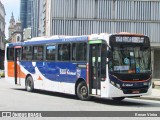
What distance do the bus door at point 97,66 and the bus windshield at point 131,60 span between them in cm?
51

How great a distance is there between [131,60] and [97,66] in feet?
4.91

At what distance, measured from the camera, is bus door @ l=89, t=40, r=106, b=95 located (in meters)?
18.9

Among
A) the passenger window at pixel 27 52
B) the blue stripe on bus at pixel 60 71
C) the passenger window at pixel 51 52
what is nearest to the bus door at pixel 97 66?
the blue stripe on bus at pixel 60 71

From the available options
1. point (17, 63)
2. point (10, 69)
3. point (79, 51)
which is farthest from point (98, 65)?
point (10, 69)

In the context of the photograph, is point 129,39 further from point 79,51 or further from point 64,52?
point 64,52

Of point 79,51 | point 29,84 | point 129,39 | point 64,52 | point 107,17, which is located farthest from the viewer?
point 107,17

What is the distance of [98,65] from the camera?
19.2m

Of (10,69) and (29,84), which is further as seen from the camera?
(10,69)

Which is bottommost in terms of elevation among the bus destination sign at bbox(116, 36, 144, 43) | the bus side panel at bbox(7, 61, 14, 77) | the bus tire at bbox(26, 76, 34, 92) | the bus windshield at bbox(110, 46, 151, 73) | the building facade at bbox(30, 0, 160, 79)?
the bus tire at bbox(26, 76, 34, 92)

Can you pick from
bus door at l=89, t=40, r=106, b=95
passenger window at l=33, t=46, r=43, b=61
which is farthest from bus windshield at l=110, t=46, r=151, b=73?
passenger window at l=33, t=46, r=43, b=61

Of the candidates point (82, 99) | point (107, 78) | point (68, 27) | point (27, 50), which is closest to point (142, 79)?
point (107, 78)

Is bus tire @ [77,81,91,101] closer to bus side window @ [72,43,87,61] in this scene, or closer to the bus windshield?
bus side window @ [72,43,87,61]

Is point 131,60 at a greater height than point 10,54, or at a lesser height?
lesser

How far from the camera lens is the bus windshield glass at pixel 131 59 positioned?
18641 mm
